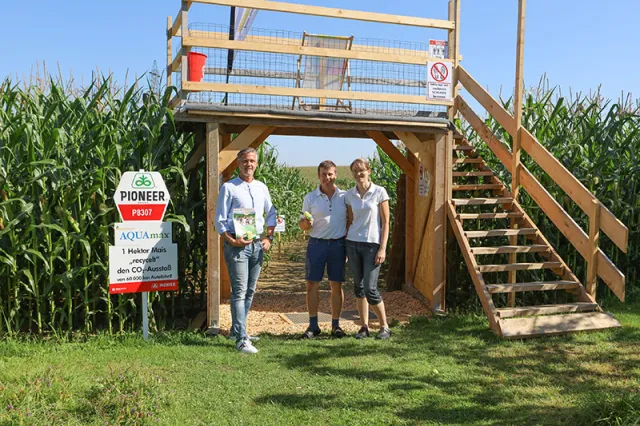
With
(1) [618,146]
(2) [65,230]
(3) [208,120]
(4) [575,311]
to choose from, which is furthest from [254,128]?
(1) [618,146]

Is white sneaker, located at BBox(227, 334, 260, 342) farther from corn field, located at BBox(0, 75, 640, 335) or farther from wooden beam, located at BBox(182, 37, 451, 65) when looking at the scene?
wooden beam, located at BBox(182, 37, 451, 65)

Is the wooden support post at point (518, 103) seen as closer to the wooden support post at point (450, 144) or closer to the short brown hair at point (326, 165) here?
the wooden support post at point (450, 144)

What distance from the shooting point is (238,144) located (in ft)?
21.9

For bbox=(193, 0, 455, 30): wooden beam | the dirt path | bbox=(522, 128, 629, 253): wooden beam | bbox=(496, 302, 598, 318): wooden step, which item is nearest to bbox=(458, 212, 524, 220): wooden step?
bbox=(522, 128, 629, 253): wooden beam

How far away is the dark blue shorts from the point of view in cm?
591

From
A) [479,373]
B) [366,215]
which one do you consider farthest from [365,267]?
[479,373]

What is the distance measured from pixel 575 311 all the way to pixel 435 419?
3235mm

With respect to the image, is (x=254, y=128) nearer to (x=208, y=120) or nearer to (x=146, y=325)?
(x=208, y=120)

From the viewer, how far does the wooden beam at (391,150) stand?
7.91 metres

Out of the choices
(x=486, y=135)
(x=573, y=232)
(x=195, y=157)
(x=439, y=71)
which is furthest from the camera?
(x=486, y=135)

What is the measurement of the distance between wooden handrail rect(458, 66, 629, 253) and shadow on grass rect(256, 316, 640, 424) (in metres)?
1.15

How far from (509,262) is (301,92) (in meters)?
3.44

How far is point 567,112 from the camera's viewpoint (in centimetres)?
834

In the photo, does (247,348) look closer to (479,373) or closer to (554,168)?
(479,373)
